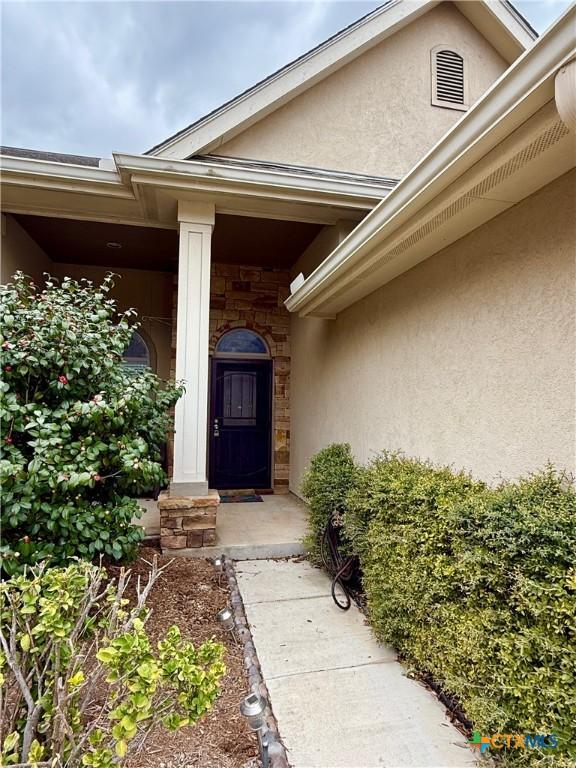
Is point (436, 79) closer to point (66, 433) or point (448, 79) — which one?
point (448, 79)

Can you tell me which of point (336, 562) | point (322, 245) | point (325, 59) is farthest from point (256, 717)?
point (325, 59)

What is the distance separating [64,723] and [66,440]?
2060 mm

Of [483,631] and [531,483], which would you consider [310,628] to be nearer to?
[483,631]

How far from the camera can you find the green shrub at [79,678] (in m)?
1.38

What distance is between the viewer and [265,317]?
7.77 m

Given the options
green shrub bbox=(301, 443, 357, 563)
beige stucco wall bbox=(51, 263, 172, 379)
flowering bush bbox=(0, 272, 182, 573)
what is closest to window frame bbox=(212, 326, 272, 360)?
beige stucco wall bbox=(51, 263, 172, 379)

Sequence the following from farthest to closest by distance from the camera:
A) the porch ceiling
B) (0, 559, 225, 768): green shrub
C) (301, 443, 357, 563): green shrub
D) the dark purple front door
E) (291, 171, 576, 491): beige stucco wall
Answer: the dark purple front door < the porch ceiling < (301, 443, 357, 563): green shrub < (291, 171, 576, 491): beige stucco wall < (0, 559, 225, 768): green shrub

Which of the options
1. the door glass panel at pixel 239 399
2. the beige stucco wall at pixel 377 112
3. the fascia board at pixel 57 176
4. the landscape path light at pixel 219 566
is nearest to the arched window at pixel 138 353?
the door glass panel at pixel 239 399

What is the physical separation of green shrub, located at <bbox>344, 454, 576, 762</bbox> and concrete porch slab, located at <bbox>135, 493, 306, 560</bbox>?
1.75m

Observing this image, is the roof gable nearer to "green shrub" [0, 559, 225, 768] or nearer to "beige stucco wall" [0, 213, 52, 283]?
"beige stucco wall" [0, 213, 52, 283]

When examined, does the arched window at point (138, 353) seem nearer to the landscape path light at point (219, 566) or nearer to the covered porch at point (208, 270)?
the covered porch at point (208, 270)

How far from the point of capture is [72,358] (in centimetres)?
328

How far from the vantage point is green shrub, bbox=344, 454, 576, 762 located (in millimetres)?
1655

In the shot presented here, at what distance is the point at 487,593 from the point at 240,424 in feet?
19.7
